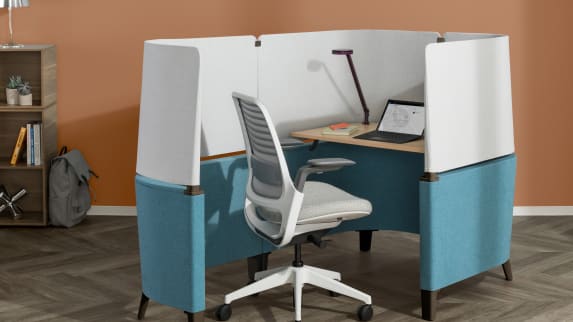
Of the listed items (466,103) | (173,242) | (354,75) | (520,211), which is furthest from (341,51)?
(520,211)

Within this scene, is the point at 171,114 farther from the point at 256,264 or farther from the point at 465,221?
the point at 465,221

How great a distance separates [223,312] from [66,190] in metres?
2.13

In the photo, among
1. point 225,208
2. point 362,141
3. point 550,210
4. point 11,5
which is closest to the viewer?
point 225,208

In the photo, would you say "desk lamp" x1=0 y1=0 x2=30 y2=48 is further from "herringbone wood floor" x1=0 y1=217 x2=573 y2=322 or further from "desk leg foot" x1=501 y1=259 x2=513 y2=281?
"desk leg foot" x1=501 y1=259 x2=513 y2=281

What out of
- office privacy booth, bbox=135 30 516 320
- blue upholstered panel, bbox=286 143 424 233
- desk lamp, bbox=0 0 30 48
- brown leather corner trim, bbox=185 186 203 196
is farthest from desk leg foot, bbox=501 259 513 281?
desk lamp, bbox=0 0 30 48

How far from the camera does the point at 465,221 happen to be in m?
4.70

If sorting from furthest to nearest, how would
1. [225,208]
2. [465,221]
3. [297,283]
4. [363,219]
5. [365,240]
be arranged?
[365,240]
[363,219]
[225,208]
[465,221]
[297,283]

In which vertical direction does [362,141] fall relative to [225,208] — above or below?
above

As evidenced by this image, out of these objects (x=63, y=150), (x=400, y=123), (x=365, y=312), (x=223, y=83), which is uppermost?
(x=223, y=83)

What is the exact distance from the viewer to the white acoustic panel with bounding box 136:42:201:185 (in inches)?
163

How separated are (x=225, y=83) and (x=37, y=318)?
143 cm

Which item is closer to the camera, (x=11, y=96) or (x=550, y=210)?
(x=11, y=96)

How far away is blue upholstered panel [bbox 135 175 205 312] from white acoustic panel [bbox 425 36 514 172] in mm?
1110

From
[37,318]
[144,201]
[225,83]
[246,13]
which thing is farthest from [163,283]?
[246,13]
